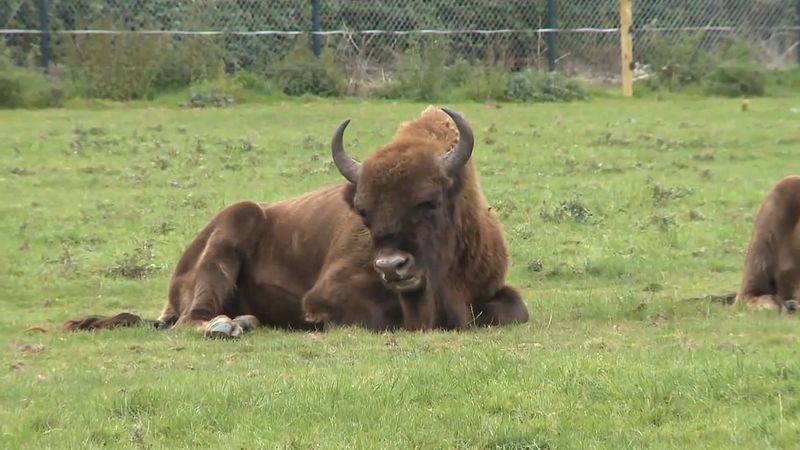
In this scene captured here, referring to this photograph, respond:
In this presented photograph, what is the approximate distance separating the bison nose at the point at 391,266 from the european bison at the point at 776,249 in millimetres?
2746

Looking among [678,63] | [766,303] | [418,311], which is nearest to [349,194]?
[418,311]

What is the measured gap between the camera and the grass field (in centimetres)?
709

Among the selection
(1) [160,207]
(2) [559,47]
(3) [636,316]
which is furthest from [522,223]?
(2) [559,47]

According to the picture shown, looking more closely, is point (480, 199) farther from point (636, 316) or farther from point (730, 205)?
point (730, 205)

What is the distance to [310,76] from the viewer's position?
2906 centimetres

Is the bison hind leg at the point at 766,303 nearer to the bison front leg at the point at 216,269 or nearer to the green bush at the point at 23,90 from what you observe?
the bison front leg at the point at 216,269

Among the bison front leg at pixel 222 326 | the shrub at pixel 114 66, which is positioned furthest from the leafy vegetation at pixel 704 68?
the bison front leg at pixel 222 326

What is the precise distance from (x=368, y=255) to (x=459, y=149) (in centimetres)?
107

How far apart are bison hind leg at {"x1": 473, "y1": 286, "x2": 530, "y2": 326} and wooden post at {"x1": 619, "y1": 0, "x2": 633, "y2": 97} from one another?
19.5 meters

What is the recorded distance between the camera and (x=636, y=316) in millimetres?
10672

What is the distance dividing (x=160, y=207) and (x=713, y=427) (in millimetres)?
11986

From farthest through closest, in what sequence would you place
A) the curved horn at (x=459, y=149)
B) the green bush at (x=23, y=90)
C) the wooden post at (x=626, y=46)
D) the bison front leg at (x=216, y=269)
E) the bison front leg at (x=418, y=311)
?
1. the wooden post at (x=626, y=46)
2. the green bush at (x=23, y=90)
3. the bison front leg at (x=216, y=269)
4. the curved horn at (x=459, y=149)
5. the bison front leg at (x=418, y=311)

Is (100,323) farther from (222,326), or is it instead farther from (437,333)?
(437,333)

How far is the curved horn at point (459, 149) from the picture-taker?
35.1 ft
